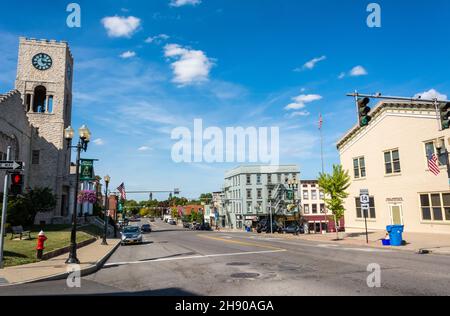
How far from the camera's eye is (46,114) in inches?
1908

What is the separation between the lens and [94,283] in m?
11.2

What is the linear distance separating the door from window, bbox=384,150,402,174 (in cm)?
292

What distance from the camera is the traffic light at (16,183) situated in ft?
45.4

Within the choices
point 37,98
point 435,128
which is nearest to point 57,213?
point 37,98

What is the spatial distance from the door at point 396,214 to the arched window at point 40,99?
46467 mm

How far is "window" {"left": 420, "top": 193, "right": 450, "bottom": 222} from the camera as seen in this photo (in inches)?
958

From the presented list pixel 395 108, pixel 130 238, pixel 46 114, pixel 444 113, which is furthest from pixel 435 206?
pixel 46 114

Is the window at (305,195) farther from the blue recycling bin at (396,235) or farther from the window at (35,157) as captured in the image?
the blue recycling bin at (396,235)

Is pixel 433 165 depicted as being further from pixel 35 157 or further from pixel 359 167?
pixel 35 157

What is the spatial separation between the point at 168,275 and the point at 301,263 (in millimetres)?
5535

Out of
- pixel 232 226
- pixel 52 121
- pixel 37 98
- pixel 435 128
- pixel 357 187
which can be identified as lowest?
pixel 232 226

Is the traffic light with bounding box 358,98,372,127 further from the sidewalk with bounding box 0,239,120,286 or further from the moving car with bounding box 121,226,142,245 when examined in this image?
the moving car with bounding box 121,226,142,245
